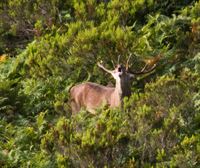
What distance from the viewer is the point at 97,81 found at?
1263 centimetres

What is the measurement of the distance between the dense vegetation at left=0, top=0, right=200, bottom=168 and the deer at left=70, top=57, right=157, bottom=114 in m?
0.35

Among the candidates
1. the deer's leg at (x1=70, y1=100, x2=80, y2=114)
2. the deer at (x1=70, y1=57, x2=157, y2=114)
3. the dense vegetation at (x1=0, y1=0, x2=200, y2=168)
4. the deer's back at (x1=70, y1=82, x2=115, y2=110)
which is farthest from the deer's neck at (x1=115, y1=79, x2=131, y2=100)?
the deer's leg at (x1=70, y1=100, x2=80, y2=114)

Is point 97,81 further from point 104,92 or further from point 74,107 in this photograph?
point 104,92

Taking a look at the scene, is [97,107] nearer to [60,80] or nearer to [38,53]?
[60,80]

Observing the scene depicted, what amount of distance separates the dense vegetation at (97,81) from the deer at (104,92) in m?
0.35

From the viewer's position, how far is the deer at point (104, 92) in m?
10.7

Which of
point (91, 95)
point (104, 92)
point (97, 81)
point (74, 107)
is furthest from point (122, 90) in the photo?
point (97, 81)

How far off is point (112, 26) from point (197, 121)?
4677 millimetres

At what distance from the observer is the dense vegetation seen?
27.0 feet

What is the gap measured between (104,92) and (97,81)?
58.6 inches

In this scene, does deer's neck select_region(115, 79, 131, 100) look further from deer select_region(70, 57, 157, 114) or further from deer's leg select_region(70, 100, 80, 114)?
deer's leg select_region(70, 100, 80, 114)

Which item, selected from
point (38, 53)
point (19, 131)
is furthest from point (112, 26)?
point (19, 131)

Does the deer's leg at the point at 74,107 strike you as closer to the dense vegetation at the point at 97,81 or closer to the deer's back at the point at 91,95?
the deer's back at the point at 91,95

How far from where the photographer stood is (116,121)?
876 centimetres
